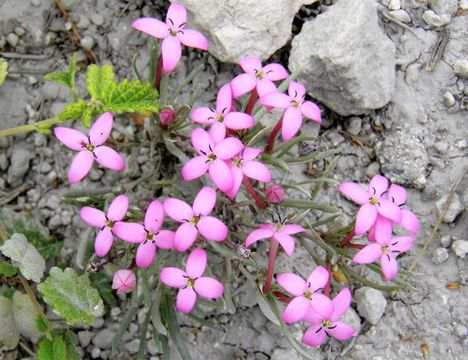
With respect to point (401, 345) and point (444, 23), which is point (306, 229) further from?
point (444, 23)

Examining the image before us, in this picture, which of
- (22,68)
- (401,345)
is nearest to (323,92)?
(401,345)

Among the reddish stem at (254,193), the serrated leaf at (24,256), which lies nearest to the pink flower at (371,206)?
the reddish stem at (254,193)

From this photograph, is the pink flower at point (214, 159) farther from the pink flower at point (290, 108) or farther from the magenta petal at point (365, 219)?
the magenta petal at point (365, 219)

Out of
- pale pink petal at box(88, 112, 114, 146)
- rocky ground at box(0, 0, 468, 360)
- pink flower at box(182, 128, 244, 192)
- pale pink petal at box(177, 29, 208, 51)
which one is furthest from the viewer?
rocky ground at box(0, 0, 468, 360)

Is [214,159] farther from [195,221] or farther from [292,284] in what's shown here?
[292,284]

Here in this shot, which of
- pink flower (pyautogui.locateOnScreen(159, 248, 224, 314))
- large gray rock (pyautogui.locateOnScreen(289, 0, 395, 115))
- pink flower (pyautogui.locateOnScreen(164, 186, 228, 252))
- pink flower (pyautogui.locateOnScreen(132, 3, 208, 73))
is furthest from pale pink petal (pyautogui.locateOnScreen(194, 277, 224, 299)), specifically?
large gray rock (pyautogui.locateOnScreen(289, 0, 395, 115))

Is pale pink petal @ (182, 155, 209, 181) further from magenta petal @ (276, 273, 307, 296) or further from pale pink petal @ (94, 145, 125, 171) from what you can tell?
magenta petal @ (276, 273, 307, 296)
